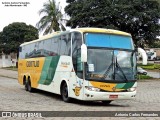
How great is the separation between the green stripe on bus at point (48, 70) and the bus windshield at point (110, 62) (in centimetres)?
302

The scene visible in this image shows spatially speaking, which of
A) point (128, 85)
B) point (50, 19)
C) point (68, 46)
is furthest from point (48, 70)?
point (50, 19)

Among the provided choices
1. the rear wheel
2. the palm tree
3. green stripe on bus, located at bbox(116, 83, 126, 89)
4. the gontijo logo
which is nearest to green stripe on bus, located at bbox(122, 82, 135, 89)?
green stripe on bus, located at bbox(116, 83, 126, 89)

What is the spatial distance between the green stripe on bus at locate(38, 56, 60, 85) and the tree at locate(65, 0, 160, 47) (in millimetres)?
20527

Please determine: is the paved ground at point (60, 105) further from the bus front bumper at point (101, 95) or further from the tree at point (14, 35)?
the tree at point (14, 35)

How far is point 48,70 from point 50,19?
108 feet

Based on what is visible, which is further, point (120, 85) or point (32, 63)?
point (32, 63)

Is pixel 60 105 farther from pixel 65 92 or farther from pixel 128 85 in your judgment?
pixel 128 85

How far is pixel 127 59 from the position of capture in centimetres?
1548

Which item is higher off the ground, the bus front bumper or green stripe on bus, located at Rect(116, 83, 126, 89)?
green stripe on bus, located at Rect(116, 83, 126, 89)

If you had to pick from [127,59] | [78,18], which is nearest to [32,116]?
[127,59]

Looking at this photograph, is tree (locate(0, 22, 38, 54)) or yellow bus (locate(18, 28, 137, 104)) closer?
yellow bus (locate(18, 28, 137, 104))

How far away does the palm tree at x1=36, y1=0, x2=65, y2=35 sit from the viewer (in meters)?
51.1

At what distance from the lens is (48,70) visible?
62.6 ft

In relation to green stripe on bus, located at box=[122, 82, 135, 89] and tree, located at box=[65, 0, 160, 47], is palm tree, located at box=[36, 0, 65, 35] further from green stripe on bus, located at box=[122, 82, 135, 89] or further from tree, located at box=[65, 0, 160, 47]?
green stripe on bus, located at box=[122, 82, 135, 89]
